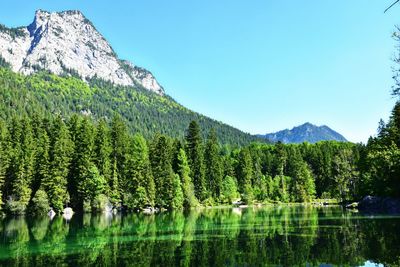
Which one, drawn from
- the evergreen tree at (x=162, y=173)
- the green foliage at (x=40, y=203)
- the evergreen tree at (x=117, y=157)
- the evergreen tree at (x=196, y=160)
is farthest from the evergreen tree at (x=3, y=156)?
the evergreen tree at (x=196, y=160)

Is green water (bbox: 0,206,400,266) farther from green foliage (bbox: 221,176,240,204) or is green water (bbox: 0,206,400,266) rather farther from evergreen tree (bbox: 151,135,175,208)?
green foliage (bbox: 221,176,240,204)

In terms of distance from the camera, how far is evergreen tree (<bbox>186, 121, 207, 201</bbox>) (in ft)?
320

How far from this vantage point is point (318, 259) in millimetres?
20297

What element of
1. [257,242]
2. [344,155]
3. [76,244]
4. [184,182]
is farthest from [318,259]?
[344,155]

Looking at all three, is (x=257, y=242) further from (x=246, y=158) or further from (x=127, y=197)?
(x=246, y=158)

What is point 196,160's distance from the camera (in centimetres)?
9962

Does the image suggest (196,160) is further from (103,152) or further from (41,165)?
(41,165)

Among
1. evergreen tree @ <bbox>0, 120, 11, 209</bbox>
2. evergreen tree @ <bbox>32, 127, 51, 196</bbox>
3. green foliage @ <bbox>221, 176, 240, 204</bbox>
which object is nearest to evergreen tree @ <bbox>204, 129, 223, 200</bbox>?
green foliage @ <bbox>221, 176, 240, 204</bbox>

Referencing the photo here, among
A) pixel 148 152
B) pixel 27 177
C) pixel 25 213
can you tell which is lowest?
pixel 25 213

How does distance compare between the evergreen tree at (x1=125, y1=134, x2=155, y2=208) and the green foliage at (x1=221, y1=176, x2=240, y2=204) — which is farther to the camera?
the green foliage at (x1=221, y1=176, x2=240, y2=204)

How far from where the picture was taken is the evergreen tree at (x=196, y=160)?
97.5m

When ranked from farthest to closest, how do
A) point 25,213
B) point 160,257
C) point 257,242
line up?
point 25,213, point 257,242, point 160,257

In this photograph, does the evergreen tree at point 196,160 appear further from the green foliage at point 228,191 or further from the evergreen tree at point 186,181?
the green foliage at point 228,191

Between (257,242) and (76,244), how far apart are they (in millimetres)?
12520
